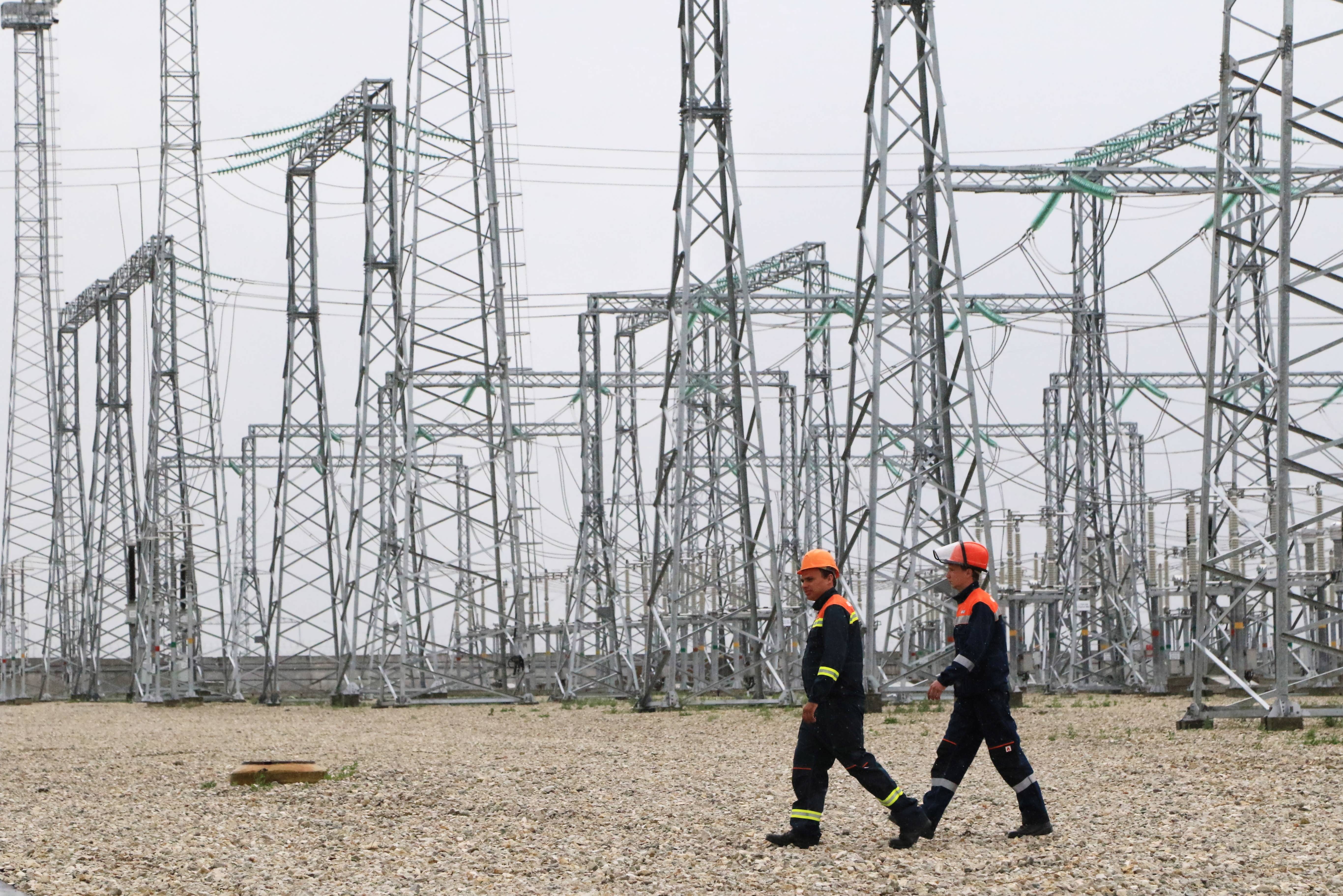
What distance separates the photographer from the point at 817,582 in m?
7.80

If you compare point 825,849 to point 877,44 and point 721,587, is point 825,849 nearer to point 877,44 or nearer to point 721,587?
point 877,44

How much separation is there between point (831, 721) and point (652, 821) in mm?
2117

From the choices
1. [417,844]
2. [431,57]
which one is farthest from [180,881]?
[431,57]

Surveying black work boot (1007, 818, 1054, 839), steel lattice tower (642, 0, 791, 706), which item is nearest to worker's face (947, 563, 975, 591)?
black work boot (1007, 818, 1054, 839)

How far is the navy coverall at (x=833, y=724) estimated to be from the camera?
762 centimetres

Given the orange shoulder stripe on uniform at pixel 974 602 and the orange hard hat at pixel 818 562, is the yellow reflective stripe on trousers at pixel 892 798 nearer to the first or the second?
the orange shoulder stripe on uniform at pixel 974 602

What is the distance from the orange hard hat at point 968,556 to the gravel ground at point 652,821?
51.6 inches

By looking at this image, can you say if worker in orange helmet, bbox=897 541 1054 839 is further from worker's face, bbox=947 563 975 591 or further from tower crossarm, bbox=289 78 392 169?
tower crossarm, bbox=289 78 392 169

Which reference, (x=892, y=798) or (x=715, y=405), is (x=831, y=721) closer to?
(x=892, y=798)

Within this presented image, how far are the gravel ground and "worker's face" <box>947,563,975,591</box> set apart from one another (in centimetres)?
122

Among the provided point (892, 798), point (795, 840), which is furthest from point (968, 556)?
point (795, 840)

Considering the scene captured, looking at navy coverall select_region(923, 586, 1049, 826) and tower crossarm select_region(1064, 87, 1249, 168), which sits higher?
tower crossarm select_region(1064, 87, 1249, 168)

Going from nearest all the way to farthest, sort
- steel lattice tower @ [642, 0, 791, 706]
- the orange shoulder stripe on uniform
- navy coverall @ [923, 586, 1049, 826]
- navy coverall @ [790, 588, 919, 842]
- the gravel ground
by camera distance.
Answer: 1. the gravel ground
2. navy coverall @ [790, 588, 919, 842]
3. navy coverall @ [923, 586, 1049, 826]
4. the orange shoulder stripe on uniform
5. steel lattice tower @ [642, 0, 791, 706]

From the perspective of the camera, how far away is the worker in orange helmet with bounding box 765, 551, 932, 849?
7.63m
